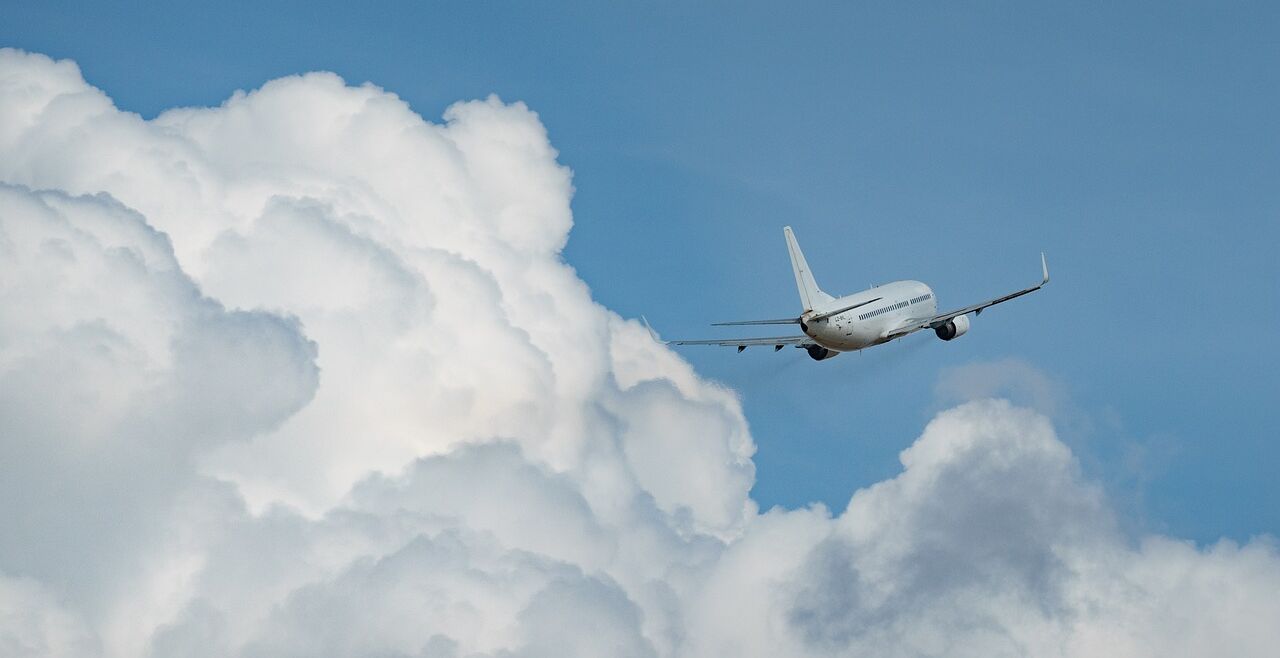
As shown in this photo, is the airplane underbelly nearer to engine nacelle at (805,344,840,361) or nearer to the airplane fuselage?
the airplane fuselage

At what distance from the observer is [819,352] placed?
174875mm

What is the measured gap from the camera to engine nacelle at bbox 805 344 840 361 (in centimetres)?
17425

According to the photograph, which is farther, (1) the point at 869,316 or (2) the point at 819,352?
(2) the point at 819,352

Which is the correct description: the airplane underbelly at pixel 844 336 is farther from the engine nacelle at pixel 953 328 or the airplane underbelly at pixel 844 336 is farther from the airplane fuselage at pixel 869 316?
the engine nacelle at pixel 953 328

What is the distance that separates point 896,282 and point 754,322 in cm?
3107

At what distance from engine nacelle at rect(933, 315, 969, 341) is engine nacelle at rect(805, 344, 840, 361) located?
11.4 m

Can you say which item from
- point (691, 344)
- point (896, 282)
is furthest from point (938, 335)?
point (691, 344)

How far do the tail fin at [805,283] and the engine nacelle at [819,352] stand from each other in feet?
13.3

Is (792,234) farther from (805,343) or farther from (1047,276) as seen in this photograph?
(1047,276)

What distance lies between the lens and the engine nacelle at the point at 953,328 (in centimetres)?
17838

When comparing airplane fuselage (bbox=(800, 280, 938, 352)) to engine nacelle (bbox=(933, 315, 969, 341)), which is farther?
engine nacelle (bbox=(933, 315, 969, 341))

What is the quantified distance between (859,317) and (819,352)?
9679 mm

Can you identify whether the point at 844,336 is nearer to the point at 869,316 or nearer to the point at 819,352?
the point at 869,316

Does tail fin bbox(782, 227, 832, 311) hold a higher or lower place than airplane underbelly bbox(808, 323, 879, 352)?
higher
